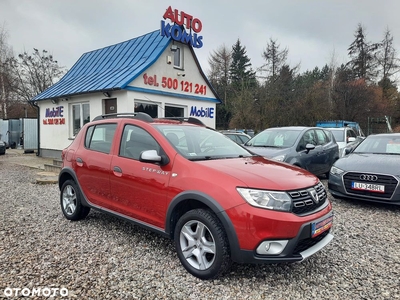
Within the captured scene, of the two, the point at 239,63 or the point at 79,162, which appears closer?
the point at 79,162

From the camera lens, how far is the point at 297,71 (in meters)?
28.5

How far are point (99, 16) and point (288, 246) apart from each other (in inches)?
587

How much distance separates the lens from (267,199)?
2.66 metres

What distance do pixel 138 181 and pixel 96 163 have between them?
1021mm

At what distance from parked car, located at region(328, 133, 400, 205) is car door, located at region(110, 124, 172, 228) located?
13.3 feet

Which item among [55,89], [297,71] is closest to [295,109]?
[297,71]

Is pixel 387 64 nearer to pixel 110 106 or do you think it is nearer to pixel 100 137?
pixel 110 106

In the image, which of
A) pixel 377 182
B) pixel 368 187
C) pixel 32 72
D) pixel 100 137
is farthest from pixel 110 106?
pixel 32 72

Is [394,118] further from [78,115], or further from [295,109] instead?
[78,115]

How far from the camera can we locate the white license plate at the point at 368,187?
5.19 meters

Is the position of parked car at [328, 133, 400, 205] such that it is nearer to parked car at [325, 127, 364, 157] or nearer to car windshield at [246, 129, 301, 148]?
car windshield at [246, 129, 301, 148]

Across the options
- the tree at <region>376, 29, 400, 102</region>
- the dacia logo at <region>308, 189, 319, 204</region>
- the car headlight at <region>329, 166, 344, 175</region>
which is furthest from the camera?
the tree at <region>376, 29, 400, 102</region>

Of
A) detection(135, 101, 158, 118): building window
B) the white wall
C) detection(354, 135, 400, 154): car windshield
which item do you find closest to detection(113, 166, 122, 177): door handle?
detection(354, 135, 400, 154): car windshield

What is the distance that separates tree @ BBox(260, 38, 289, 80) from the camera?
3014 cm
